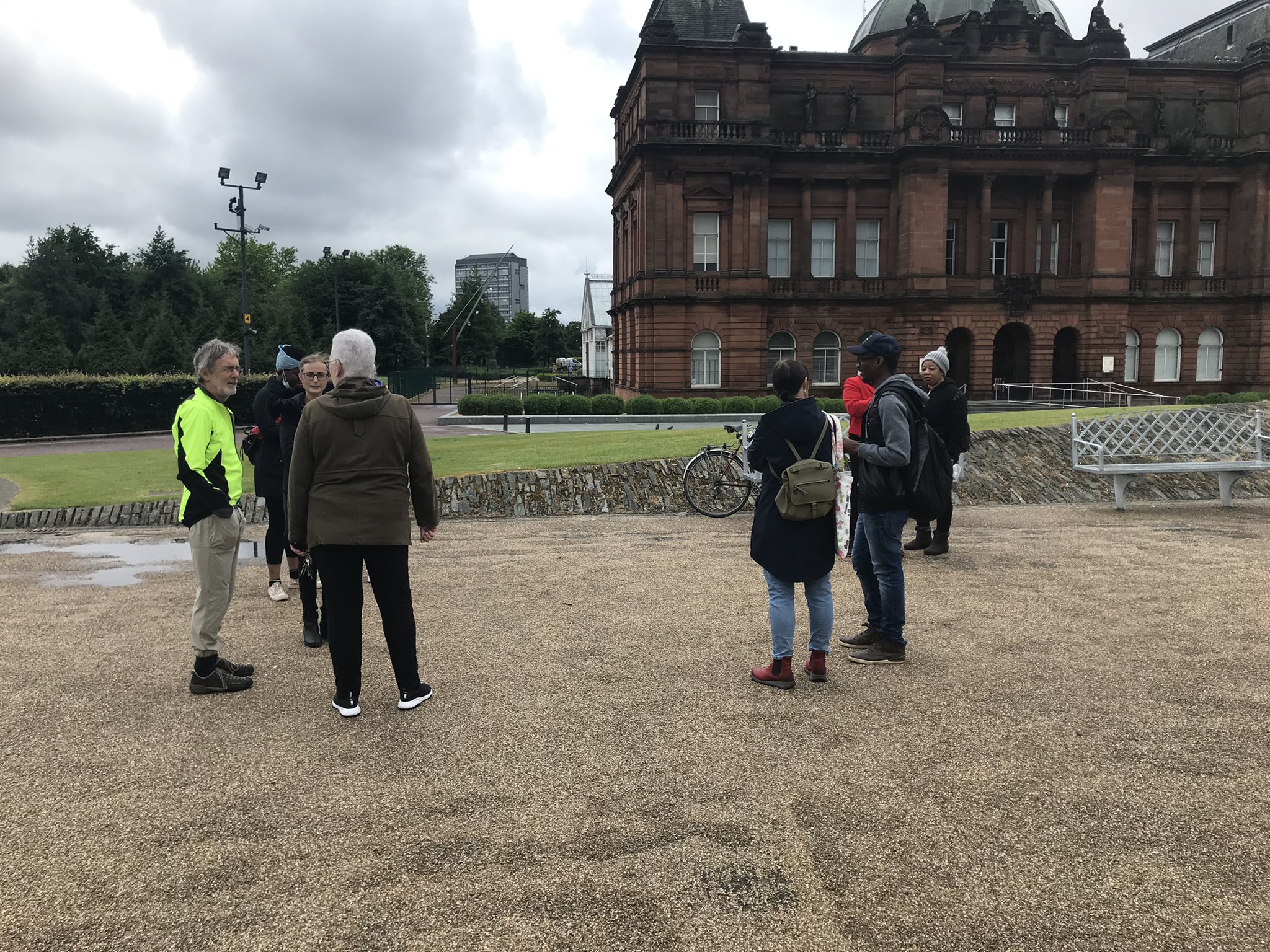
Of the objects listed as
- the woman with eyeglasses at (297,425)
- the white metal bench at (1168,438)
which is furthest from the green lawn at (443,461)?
the woman with eyeglasses at (297,425)

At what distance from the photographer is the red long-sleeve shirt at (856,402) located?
8500 mm

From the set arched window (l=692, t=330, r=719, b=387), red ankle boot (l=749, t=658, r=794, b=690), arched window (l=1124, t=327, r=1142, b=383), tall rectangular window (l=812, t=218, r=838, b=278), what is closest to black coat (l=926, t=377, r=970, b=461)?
red ankle boot (l=749, t=658, r=794, b=690)

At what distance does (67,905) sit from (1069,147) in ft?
157

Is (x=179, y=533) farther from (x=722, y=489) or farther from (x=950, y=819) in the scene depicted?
(x=950, y=819)

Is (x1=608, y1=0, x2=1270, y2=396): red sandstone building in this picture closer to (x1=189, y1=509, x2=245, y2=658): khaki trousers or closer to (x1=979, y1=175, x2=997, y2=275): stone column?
(x1=979, y1=175, x2=997, y2=275): stone column

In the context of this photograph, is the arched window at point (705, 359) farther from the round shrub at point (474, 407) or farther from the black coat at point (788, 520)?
the black coat at point (788, 520)

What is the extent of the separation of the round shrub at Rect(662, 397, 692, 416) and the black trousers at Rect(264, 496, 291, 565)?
92.1 feet

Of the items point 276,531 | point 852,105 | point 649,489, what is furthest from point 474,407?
point 276,531

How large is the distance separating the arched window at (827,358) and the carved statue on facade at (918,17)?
14498 millimetres

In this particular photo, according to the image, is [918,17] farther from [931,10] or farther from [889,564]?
[889,564]

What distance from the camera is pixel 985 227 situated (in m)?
43.6

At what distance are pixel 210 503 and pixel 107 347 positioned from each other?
2351 inches

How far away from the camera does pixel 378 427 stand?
17.7ft

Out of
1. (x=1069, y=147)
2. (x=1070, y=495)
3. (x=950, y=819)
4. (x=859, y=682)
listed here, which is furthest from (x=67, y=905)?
(x=1069, y=147)
